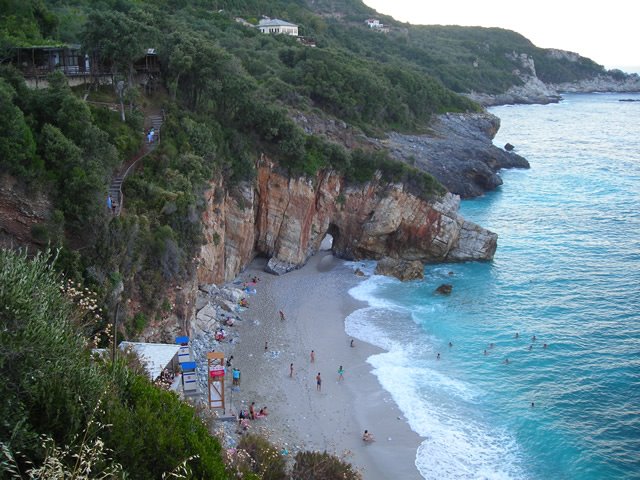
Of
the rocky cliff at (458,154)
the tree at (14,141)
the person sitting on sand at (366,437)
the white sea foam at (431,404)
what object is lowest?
the person sitting on sand at (366,437)

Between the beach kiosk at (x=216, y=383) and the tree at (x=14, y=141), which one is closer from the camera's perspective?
the tree at (x=14, y=141)

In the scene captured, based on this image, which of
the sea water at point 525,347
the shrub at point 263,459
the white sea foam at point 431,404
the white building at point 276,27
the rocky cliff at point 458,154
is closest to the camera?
the shrub at point 263,459

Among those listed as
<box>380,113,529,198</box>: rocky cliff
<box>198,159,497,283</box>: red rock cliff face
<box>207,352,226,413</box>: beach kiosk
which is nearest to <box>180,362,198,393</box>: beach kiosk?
<box>207,352,226,413</box>: beach kiosk

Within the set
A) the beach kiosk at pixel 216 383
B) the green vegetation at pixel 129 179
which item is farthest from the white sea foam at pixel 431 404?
the beach kiosk at pixel 216 383

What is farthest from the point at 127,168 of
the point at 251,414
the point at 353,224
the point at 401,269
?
the point at 401,269

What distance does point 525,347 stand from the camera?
103ft

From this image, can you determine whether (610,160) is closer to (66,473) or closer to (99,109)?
(99,109)

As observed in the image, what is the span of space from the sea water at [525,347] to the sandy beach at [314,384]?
3.06 ft

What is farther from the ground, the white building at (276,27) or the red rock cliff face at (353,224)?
the white building at (276,27)

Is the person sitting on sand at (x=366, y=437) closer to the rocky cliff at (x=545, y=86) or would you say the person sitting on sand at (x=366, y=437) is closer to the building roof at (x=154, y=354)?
the building roof at (x=154, y=354)

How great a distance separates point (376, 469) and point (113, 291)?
1221cm

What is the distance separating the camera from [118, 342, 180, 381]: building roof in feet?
64.0

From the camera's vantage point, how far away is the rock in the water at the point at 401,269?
40.8 metres

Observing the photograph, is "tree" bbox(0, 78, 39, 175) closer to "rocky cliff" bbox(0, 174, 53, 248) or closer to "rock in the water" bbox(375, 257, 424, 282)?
"rocky cliff" bbox(0, 174, 53, 248)
